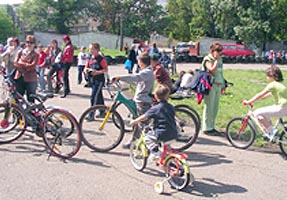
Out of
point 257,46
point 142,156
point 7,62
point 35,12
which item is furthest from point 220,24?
point 142,156

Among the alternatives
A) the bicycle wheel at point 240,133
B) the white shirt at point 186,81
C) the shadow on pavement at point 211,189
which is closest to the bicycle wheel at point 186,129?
the bicycle wheel at point 240,133

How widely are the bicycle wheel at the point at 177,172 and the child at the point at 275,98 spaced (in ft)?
6.92

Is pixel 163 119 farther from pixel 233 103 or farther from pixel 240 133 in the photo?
pixel 233 103

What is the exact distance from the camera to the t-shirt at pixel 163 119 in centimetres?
473

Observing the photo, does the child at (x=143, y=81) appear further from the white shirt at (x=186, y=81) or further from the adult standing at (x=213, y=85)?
the white shirt at (x=186, y=81)

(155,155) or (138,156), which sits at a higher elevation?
(155,155)

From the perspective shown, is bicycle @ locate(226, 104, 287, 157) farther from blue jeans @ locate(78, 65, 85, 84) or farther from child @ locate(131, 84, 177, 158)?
blue jeans @ locate(78, 65, 85, 84)

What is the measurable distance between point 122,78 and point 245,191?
7.77 ft

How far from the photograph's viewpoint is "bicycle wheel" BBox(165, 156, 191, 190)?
14.9 ft

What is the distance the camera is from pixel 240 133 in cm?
652

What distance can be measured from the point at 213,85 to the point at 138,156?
2581 mm

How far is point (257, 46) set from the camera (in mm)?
43594

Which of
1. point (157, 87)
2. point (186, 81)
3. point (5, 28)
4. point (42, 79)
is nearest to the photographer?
point (157, 87)

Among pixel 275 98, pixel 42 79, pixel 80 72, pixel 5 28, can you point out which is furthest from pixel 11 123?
pixel 5 28
